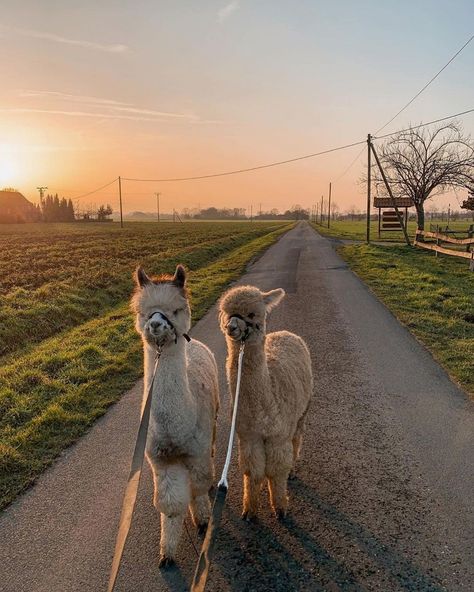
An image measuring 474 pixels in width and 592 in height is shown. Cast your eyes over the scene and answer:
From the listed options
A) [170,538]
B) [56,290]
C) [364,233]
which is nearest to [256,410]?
[170,538]

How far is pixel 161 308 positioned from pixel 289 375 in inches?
65.4

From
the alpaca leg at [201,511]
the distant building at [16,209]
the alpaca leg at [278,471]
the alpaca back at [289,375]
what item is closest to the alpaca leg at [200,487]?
the alpaca leg at [201,511]

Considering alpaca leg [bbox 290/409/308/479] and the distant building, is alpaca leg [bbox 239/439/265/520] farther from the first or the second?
the distant building

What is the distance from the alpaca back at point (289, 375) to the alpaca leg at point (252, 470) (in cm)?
37

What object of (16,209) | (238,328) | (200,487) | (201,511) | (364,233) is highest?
(16,209)

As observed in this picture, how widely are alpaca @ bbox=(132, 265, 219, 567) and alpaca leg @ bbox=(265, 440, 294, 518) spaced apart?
59 cm

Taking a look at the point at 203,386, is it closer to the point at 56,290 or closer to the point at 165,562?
the point at 165,562

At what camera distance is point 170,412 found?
3303mm

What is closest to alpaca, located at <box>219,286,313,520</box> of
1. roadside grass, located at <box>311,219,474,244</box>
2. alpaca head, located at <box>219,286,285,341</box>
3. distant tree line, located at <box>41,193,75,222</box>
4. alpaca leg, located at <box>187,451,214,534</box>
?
alpaca head, located at <box>219,286,285,341</box>

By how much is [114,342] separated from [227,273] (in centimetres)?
1002

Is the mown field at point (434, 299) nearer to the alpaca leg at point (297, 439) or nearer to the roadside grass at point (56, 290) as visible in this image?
the alpaca leg at point (297, 439)

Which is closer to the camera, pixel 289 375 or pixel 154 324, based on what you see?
pixel 154 324

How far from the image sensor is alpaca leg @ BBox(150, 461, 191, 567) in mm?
3285

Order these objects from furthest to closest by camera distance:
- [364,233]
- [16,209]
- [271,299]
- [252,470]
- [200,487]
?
1. [16,209]
2. [364,233]
3. [271,299]
4. [252,470]
5. [200,487]
